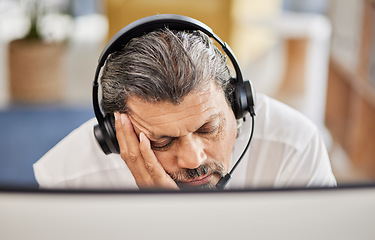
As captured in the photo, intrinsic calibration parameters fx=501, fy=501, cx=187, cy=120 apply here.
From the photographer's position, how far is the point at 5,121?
48.3 inches

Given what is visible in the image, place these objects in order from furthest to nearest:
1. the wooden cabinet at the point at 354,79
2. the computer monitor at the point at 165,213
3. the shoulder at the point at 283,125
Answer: the wooden cabinet at the point at 354,79 → the shoulder at the point at 283,125 → the computer monitor at the point at 165,213

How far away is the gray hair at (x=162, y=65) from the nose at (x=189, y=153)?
28 mm

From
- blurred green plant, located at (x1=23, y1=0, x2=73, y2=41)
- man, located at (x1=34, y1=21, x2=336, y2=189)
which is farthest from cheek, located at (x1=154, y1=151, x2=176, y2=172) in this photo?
blurred green plant, located at (x1=23, y1=0, x2=73, y2=41)

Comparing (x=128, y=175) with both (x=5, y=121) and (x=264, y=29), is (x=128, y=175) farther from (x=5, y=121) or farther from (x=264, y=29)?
(x=5, y=121)

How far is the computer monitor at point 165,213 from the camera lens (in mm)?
272

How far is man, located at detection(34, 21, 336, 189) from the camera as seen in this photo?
0.34 m

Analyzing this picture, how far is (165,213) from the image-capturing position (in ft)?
0.89

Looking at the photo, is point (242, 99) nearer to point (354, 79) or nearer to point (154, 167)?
point (154, 167)

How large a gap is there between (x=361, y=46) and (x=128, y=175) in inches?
43.5

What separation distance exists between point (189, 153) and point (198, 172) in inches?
0.7

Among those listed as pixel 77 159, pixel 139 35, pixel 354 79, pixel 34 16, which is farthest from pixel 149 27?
pixel 34 16

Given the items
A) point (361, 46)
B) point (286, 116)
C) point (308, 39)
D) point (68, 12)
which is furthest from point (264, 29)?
point (68, 12)

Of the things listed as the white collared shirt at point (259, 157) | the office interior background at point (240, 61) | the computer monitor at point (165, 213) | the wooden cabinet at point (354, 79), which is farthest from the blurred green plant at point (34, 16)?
the computer monitor at point (165, 213)

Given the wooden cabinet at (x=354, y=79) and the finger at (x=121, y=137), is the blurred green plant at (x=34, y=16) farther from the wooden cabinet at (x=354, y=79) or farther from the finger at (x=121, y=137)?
the finger at (x=121, y=137)
